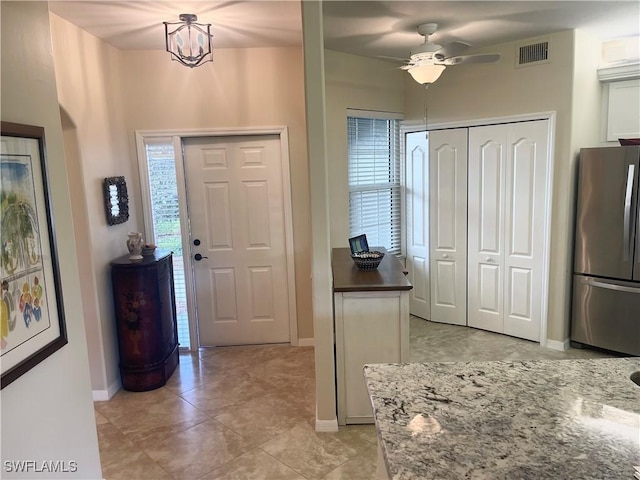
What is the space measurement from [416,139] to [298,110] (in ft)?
4.49

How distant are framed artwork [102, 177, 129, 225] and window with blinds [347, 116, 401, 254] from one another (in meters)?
2.04

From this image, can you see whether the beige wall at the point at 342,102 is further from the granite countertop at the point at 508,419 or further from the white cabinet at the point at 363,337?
the granite countertop at the point at 508,419

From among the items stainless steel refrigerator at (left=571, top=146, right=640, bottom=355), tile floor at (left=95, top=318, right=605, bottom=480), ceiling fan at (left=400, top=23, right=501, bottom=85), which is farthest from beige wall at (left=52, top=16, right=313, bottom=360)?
stainless steel refrigerator at (left=571, top=146, right=640, bottom=355)

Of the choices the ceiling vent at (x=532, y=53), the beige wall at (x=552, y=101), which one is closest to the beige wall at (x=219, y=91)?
the beige wall at (x=552, y=101)

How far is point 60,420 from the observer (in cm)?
188

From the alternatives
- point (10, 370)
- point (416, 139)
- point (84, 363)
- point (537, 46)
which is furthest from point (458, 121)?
point (10, 370)

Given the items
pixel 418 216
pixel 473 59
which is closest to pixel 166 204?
pixel 418 216

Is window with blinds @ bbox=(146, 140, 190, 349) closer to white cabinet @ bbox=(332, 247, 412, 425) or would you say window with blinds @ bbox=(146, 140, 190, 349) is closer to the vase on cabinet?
the vase on cabinet

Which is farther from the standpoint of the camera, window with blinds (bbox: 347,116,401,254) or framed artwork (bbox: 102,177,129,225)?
window with blinds (bbox: 347,116,401,254)

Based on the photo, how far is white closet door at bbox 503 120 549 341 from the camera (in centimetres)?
390

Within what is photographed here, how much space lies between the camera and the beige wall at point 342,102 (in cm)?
409

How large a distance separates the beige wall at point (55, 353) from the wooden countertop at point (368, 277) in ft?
4.68

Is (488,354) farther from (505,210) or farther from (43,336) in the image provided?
(43,336)

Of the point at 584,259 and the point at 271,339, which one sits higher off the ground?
the point at 584,259
